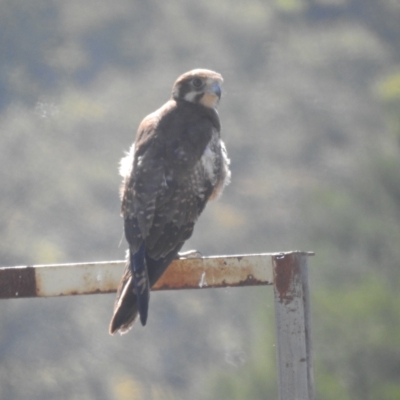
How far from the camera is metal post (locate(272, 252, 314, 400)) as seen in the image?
3.26 metres

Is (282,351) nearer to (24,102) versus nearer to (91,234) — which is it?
(24,102)

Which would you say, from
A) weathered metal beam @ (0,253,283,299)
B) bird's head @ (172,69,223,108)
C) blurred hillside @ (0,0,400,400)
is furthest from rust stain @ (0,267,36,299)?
blurred hillside @ (0,0,400,400)

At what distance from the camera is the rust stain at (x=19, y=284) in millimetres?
3551

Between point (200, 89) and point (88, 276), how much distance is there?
2.09 m

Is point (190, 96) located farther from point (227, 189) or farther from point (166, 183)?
point (227, 189)

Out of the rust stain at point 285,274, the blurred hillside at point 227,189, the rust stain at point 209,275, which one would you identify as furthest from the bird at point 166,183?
the blurred hillside at point 227,189

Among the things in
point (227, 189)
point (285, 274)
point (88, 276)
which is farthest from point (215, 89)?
point (227, 189)

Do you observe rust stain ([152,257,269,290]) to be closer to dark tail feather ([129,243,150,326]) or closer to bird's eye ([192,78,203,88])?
dark tail feather ([129,243,150,326])

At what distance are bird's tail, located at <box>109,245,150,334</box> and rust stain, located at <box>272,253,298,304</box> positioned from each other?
0.71 meters

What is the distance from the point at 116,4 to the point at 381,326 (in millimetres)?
12833

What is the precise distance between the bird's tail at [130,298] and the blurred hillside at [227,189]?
28.2ft

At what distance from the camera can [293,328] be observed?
3275 millimetres

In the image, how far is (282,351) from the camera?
3289mm

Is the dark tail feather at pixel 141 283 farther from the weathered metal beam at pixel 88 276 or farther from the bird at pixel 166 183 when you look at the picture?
the weathered metal beam at pixel 88 276
